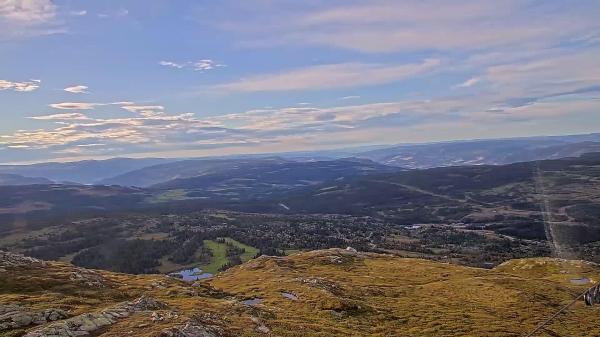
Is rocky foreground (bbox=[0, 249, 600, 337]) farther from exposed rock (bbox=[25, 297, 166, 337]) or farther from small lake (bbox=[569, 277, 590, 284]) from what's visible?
small lake (bbox=[569, 277, 590, 284])

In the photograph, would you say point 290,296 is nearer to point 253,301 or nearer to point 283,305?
point 253,301

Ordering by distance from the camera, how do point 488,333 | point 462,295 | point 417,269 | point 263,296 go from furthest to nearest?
point 417,269 < point 462,295 < point 263,296 < point 488,333

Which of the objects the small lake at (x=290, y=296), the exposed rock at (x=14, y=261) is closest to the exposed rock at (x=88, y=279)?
the exposed rock at (x=14, y=261)

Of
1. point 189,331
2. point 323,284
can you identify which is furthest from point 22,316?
point 323,284

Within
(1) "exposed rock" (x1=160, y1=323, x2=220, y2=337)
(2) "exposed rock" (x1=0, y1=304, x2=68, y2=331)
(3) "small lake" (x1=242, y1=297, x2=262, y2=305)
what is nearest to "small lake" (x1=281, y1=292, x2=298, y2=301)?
(3) "small lake" (x1=242, y1=297, x2=262, y2=305)

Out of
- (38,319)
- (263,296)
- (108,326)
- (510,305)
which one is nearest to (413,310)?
(510,305)

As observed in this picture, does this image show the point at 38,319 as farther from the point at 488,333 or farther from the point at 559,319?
the point at 559,319
